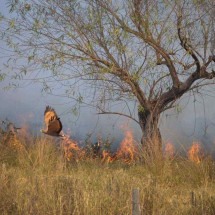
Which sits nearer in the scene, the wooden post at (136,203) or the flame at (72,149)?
the wooden post at (136,203)

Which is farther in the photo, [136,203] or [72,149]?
[72,149]

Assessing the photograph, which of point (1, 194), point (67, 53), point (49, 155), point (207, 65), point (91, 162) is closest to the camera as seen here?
point (1, 194)

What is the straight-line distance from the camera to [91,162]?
13883 millimetres

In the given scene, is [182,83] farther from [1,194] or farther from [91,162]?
[1,194]

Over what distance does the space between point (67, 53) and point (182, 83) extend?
422 cm

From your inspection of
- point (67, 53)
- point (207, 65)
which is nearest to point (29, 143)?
point (67, 53)

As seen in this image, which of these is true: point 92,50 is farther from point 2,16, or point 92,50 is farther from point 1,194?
point 1,194

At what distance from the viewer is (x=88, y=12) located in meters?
14.5

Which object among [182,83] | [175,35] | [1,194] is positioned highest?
[175,35]

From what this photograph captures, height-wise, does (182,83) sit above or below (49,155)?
above

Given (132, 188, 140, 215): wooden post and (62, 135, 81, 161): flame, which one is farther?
(62, 135, 81, 161): flame

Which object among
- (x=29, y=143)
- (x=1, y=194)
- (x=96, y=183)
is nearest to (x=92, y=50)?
(x=29, y=143)

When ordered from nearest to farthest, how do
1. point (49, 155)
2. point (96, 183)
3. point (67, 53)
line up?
point (96, 183) < point (49, 155) < point (67, 53)

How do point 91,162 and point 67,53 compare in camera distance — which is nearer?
point 91,162
